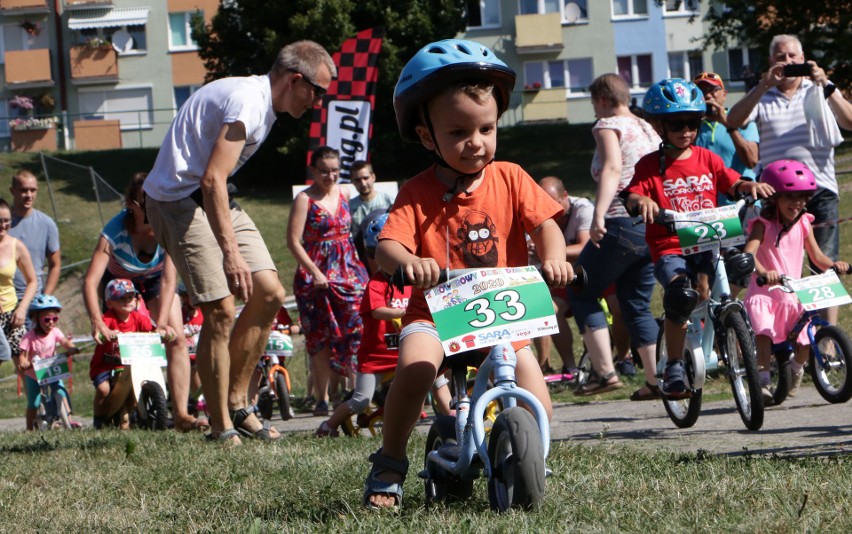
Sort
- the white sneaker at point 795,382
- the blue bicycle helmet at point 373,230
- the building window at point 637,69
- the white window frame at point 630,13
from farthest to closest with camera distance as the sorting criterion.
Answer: the building window at point 637,69 < the white window frame at point 630,13 < the blue bicycle helmet at point 373,230 < the white sneaker at point 795,382

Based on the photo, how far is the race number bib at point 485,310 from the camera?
420 cm

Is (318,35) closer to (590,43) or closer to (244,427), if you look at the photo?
(590,43)

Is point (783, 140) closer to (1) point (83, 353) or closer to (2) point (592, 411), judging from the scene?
(2) point (592, 411)

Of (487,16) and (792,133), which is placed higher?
(487,16)

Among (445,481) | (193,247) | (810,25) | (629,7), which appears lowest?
(445,481)

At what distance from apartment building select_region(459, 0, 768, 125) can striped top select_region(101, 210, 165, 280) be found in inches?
→ 1722

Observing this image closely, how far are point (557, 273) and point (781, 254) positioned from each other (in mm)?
4559

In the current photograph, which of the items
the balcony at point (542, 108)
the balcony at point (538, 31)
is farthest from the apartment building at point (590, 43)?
the balcony at point (542, 108)

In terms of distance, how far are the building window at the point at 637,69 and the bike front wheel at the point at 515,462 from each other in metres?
50.8

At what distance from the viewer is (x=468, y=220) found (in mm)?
4582

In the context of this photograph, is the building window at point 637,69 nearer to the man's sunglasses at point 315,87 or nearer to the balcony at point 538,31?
the balcony at point 538,31

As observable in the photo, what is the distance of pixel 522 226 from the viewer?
15.4ft

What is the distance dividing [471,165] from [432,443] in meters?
1.12

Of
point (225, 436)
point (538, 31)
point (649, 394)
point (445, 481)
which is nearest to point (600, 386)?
point (649, 394)
